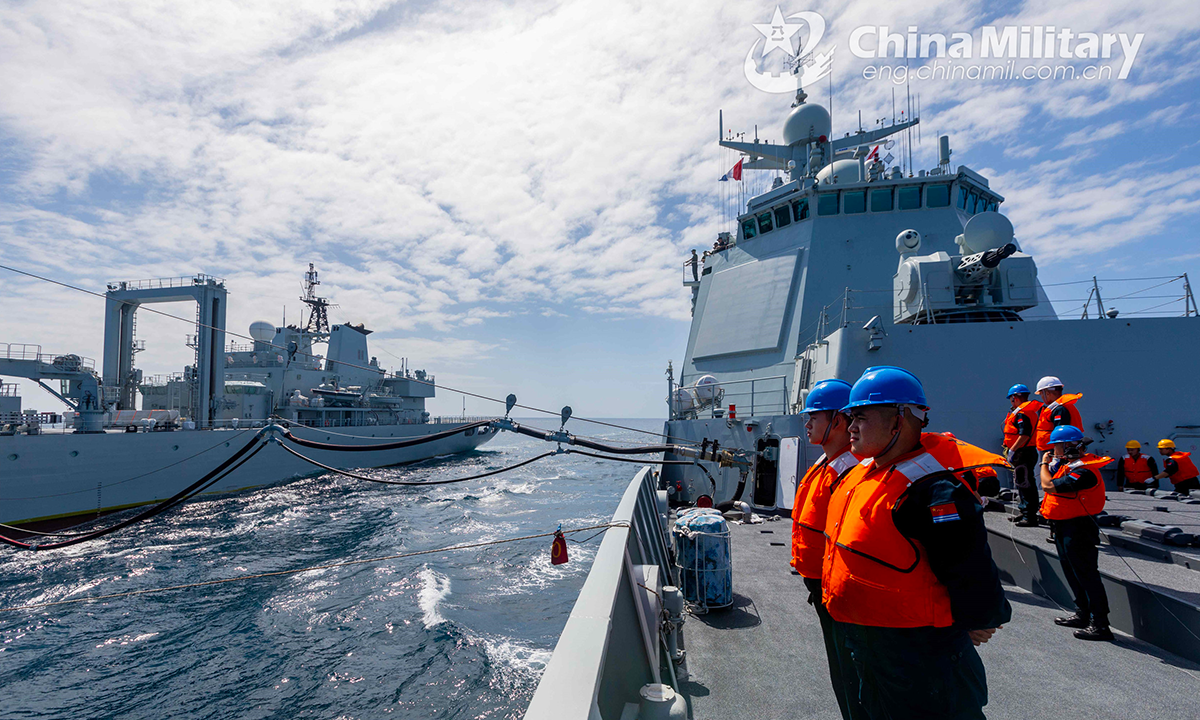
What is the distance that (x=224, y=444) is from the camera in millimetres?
20594

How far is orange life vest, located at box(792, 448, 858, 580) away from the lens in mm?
2350

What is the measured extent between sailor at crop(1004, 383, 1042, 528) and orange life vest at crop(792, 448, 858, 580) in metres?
3.65

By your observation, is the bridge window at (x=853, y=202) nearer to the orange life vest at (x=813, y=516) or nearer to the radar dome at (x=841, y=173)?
the radar dome at (x=841, y=173)

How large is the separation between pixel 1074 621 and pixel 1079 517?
0.90m

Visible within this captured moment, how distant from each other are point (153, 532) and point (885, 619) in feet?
58.3

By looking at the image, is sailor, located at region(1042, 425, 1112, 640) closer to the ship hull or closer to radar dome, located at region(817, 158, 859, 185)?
radar dome, located at region(817, 158, 859, 185)

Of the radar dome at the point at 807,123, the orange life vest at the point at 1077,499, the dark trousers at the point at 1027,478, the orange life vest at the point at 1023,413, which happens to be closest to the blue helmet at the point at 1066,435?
the orange life vest at the point at 1077,499

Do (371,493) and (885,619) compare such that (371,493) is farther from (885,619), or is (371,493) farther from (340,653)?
(885,619)

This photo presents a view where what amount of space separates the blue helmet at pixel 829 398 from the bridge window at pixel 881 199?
1210 centimetres

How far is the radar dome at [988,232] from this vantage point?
871 cm

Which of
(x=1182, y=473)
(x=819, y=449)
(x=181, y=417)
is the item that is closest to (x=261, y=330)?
(x=181, y=417)

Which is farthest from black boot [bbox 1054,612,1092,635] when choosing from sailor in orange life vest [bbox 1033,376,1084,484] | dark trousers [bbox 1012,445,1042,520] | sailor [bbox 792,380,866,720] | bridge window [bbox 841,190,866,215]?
bridge window [bbox 841,190,866,215]

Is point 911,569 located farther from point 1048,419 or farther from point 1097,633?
point 1048,419

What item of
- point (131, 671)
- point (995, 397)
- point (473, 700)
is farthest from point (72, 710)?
point (995, 397)
